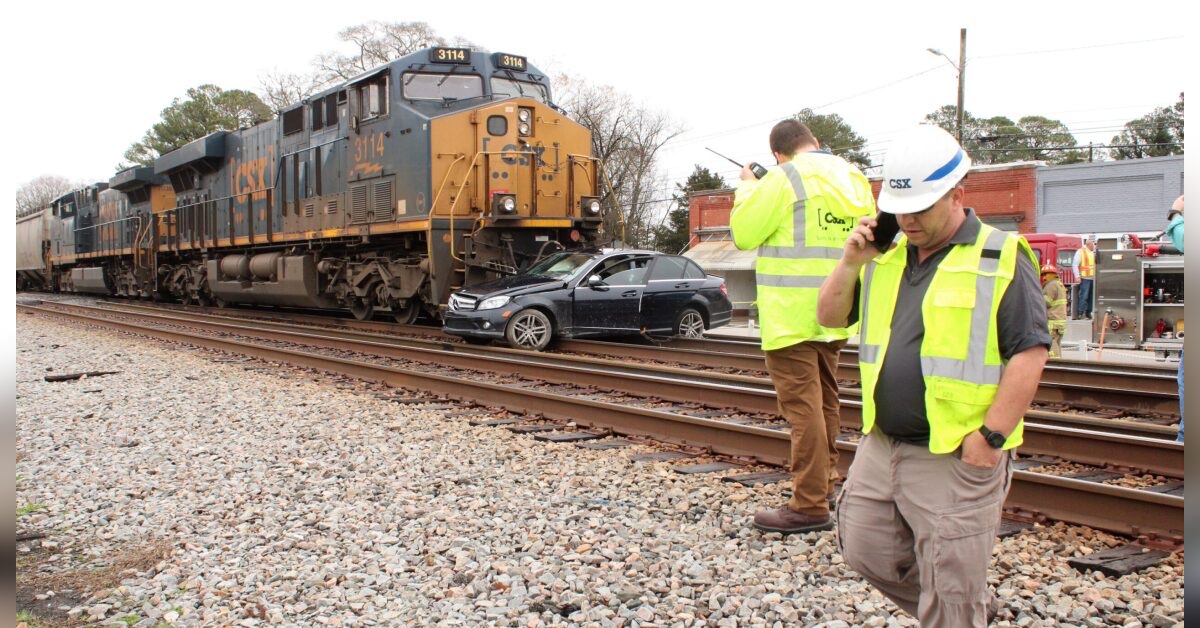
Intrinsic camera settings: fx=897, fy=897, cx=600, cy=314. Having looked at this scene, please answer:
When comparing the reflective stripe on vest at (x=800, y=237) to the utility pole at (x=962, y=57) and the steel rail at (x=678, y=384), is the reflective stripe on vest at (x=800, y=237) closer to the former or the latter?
the steel rail at (x=678, y=384)

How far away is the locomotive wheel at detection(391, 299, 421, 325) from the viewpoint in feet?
50.0

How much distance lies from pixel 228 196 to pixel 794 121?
18403 mm

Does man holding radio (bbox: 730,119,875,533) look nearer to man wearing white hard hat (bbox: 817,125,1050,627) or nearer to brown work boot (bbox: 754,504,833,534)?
brown work boot (bbox: 754,504,833,534)

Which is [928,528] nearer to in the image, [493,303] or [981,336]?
[981,336]

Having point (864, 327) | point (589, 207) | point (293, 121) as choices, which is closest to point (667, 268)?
point (589, 207)

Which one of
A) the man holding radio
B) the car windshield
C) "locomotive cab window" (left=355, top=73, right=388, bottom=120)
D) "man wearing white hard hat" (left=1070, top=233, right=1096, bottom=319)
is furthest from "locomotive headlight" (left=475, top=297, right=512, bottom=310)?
"man wearing white hard hat" (left=1070, top=233, right=1096, bottom=319)

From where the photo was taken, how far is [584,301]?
12.3 m

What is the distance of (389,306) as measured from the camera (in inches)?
612

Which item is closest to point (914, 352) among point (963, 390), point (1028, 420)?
point (963, 390)

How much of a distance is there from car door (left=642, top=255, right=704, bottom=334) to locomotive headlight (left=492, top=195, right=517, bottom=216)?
93.2 inches

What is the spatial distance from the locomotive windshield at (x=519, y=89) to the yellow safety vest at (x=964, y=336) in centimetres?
1271

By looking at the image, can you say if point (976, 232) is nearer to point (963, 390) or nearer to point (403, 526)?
point (963, 390)

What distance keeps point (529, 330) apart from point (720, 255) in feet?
79.5

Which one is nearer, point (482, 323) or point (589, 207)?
point (482, 323)
